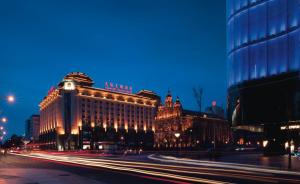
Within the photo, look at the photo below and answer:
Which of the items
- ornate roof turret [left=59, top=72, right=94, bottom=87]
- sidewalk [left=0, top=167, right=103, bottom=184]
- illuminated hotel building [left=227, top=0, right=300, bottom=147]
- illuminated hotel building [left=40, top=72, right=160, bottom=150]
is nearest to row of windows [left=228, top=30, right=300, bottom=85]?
illuminated hotel building [left=227, top=0, right=300, bottom=147]

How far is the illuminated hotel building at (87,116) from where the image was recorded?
16925 cm

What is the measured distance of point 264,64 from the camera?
48625 millimetres

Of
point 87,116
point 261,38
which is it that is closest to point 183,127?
point 87,116

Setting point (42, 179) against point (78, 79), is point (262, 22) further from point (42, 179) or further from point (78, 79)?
point (78, 79)

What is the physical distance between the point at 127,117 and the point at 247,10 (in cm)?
15002

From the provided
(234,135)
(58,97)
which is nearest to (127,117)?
(58,97)

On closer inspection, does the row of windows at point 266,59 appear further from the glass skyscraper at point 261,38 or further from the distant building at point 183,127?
the distant building at point 183,127

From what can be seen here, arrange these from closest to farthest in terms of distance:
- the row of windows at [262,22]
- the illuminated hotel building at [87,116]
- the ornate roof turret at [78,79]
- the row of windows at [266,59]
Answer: the row of windows at [266,59] < the row of windows at [262,22] < the illuminated hotel building at [87,116] < the ornate roof turret at [78,79]

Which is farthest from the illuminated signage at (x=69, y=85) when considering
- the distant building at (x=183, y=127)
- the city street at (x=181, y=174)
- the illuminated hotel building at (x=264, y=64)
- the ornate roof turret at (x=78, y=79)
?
the city street at (x=181, y=174)

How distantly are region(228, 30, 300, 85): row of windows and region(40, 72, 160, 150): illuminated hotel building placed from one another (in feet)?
357

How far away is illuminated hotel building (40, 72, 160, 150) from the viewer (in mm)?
169250

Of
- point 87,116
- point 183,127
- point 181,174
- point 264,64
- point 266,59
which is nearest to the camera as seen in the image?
point 181,174

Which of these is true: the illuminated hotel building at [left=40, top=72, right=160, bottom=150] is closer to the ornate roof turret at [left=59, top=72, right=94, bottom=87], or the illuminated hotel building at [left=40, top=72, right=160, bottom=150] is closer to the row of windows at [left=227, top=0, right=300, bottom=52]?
the ornate roof turret at [left=59, top=72, right=94, bottom=87]

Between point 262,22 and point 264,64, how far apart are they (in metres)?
5.78
